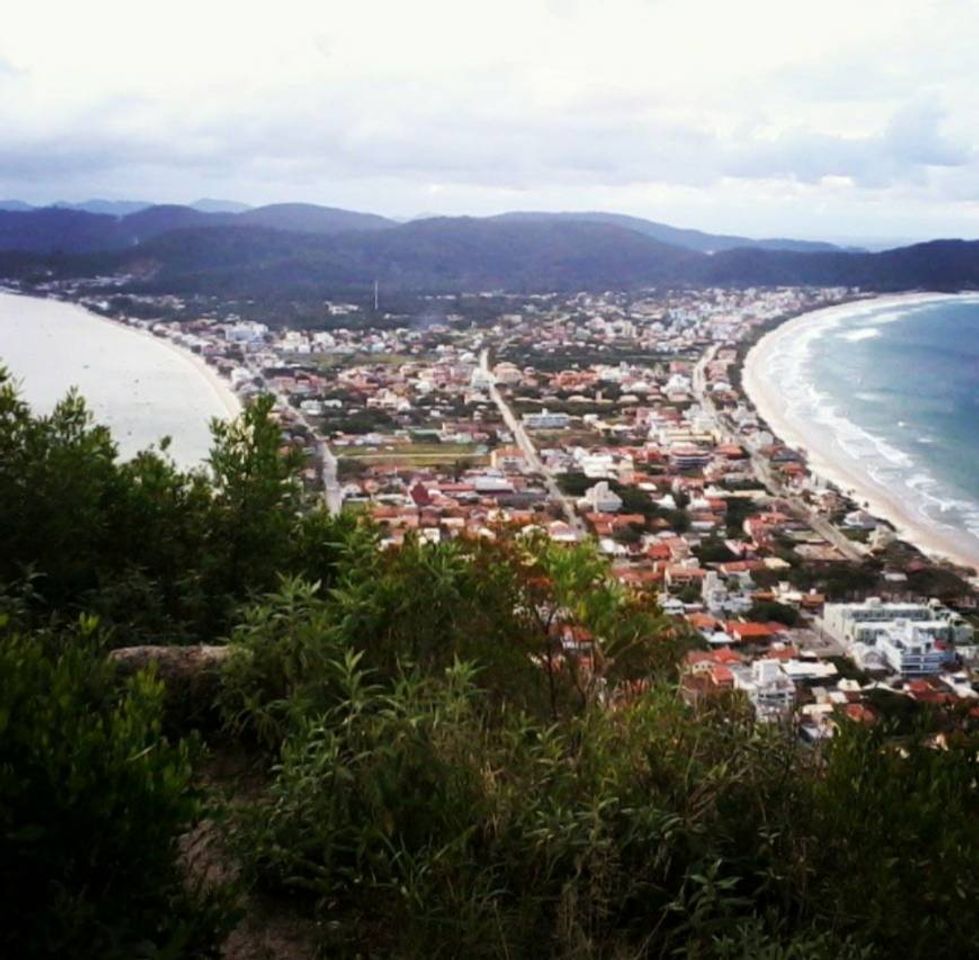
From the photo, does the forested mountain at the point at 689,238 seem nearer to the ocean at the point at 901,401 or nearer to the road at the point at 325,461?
the ocean at the point at 901,401

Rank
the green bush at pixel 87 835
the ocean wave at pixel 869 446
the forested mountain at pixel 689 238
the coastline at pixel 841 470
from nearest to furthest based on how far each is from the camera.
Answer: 1. the green bush at pixel 87 835
2. the coastline at pixel 841 470
3. the ocean wave at pixel 869 446
4. the forested mountain at pixel 689 238

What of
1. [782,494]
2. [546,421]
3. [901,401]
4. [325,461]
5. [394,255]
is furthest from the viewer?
[394,255]

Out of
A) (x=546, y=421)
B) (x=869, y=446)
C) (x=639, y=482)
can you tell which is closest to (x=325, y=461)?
(x=639, y=482)

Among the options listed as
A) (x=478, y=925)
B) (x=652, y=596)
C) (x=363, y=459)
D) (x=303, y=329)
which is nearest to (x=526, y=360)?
(x=303, y=329)

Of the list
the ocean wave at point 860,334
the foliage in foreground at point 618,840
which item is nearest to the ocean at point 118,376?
the foliage in foreground at point 618,840

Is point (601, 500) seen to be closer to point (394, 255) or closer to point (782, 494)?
point (782, 494)
